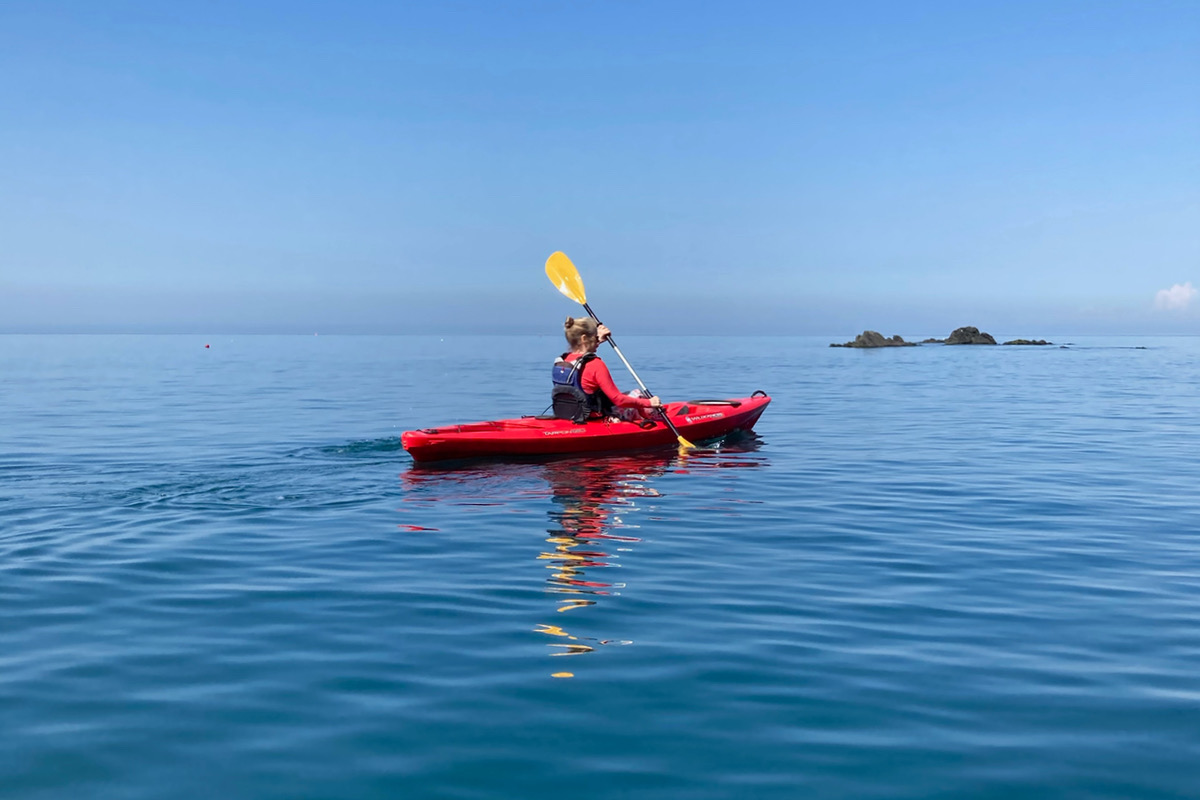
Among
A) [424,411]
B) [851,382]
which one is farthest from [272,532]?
[851,382]

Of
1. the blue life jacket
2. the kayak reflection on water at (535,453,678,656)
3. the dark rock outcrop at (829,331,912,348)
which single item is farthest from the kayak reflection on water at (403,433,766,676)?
the dark rock outcrop at (829,331,912,348)

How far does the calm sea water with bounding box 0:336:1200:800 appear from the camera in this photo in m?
4.00

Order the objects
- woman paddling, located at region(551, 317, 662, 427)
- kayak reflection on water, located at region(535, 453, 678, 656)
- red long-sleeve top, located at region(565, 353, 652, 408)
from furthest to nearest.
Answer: red long-sleeve top, located at region(565, 353, 652, 408) → woman paddling, located at region(551, 317, 662, 427) → kayak reflection on water, located at region(535, 453, 678, 656)

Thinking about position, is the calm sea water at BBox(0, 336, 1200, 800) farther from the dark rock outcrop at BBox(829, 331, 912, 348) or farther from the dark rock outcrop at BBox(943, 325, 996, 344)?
the dark rock outcrop at BBox(943, 325, 996, 344)

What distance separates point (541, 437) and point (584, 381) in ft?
3.82

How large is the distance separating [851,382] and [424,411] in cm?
2003

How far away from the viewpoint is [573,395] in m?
13.9

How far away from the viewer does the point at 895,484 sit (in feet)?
39.2

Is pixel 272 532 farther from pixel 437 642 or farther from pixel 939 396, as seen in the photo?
pixel 939 396

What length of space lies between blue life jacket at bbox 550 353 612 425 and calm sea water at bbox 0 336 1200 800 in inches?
35.5

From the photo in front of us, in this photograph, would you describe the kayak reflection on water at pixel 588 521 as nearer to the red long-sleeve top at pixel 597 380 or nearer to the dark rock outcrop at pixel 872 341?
the red long-sleeve top at pixel 597 380

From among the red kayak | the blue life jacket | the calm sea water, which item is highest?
the blue life jacket

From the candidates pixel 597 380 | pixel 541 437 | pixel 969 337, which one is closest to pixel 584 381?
pixel 597 380

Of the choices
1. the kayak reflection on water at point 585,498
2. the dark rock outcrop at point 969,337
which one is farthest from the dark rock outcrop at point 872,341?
the kayak reflection on water at point 585,498
